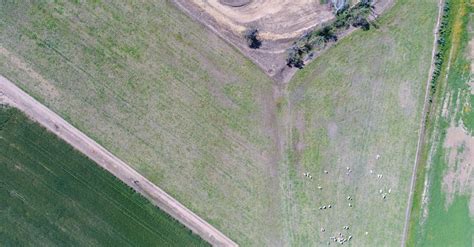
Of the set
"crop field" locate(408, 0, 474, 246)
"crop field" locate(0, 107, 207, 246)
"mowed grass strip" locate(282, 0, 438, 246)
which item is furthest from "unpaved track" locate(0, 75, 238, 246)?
"crop field" locate(408, 0, 474, 246)

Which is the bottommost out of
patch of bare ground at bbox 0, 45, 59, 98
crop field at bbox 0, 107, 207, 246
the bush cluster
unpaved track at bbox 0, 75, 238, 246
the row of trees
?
crop field at bbox 0, 107, 207, 246

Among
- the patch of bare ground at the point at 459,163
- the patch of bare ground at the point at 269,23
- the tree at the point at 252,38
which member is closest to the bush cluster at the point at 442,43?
the patch of bare ground at the point at 459,163

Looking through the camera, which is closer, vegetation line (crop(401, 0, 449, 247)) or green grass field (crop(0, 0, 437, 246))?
green grass field (crop(0, 0, 437, 246))

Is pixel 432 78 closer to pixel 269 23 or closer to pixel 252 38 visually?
pixel 269 23

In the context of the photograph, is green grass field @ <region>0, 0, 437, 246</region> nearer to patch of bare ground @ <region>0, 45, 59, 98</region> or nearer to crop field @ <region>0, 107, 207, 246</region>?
patch of bare ground @ <region>0, 45, 59, 98</region>

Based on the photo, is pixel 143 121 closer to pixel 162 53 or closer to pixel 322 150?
pixel 162 53

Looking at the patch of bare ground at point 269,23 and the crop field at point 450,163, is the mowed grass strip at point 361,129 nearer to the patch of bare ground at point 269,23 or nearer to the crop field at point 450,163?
the crop field at point 450,163

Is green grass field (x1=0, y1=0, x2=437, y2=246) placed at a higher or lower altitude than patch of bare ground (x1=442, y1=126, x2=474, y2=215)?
lower

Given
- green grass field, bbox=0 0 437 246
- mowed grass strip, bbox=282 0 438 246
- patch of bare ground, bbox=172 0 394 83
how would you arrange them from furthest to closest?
mowed grass strip, bbox=282 0 438 246, patch of bare ground, bbox=172 0 394 83, green grass field, bbox=0 0 437 246
